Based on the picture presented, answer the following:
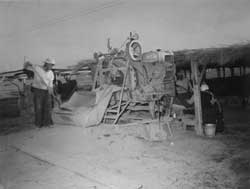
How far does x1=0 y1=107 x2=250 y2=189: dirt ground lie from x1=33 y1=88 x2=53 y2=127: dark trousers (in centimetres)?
39

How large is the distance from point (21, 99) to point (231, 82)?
1159cm

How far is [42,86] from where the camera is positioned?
6.93m

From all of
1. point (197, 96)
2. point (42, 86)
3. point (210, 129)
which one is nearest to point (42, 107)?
point (42, 86)

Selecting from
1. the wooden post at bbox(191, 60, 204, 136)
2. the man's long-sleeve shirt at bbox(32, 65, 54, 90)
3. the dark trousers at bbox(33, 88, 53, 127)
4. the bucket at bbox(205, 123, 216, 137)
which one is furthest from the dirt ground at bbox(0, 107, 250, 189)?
the man's long-sleeve shirt at bbox(32, 65, 54, 90)

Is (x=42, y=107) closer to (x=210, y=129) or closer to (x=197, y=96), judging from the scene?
(x=197, y=96)

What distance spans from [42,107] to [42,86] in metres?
0.60

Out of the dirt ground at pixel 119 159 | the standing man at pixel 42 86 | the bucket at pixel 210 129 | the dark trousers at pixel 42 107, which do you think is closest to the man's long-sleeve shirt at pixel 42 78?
the standing man at pixel 42 86

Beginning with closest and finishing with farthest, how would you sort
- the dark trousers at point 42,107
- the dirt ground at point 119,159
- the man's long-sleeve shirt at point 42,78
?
the dirt ground at point 119,159
the man's long-sleeve shirt at point 42,78
the dark trousers at point 42,107

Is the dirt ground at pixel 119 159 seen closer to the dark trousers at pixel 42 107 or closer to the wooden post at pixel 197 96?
the wooden post at pixel 197 96

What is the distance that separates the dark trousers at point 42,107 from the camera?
6.98m

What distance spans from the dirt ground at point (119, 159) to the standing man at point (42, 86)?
56 centimetres

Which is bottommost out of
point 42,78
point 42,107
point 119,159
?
point 119,159

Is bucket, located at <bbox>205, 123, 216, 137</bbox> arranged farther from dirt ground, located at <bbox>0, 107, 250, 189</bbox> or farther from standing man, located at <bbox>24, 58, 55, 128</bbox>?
standing man, located at <bbox>24, 58, 55, 128</bbox>

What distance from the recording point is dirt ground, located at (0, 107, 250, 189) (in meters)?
3.93
